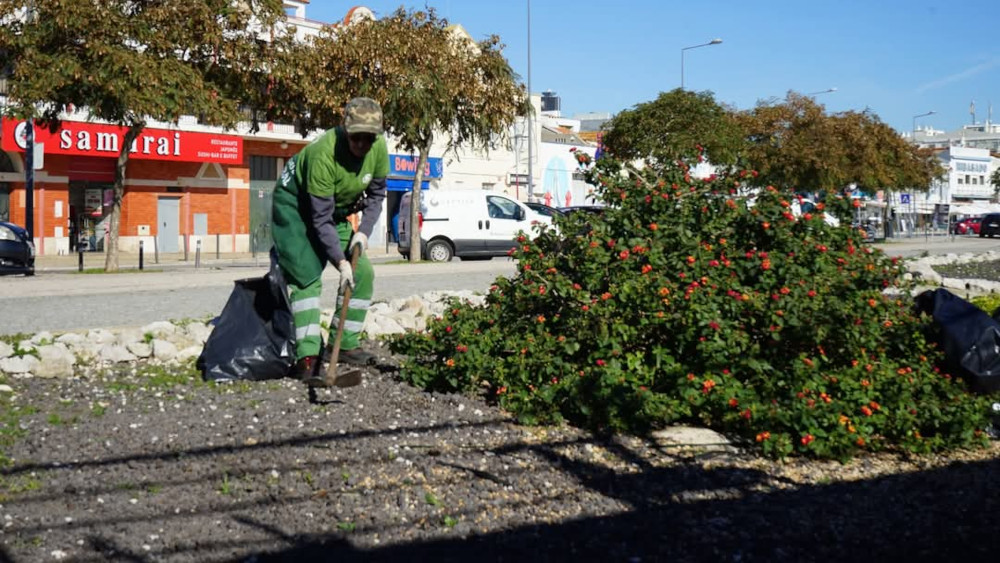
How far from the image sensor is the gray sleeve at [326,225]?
20.8ft

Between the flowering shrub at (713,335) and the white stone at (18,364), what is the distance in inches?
89.2

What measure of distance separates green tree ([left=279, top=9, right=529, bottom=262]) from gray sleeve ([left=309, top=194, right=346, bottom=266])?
18458 mm

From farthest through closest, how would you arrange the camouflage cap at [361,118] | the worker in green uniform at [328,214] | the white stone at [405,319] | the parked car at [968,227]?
the parked car at [968,227] < the white stone at [405,319] < the worker in green uniform at [328,214] < the camouflage cap at [361,118]

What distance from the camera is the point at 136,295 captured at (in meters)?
13.1

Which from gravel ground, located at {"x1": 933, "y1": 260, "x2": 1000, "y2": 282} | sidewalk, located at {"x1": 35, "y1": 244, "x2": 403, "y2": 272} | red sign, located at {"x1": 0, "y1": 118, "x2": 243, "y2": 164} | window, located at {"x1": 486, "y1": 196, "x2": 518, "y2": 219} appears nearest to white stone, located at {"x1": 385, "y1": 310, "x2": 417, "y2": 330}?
A: gravel ground, located at {"x1": 933, "y1": 260, "x2": 1000, "y2": 282}

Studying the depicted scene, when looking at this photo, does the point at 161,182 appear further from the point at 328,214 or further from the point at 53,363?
the point at 328,214

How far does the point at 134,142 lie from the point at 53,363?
105ft

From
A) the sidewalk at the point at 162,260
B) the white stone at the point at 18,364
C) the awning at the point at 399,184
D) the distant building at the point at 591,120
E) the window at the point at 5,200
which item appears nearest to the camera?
the white stone at the point at 18,364

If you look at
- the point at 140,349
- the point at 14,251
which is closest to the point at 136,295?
the point at 140,349

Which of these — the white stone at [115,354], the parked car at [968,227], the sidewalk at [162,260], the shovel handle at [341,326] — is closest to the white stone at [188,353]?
the white stone at [115,354]

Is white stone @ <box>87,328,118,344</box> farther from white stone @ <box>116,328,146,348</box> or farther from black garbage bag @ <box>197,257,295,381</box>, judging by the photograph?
black garbage bag @ <box>197,257,295,381</box>

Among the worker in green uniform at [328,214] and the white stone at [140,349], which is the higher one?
the worker in green uniform at [328,214]

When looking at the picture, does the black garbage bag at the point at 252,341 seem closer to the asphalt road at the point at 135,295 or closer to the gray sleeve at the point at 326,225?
the gray sleeve at the point at 326,225

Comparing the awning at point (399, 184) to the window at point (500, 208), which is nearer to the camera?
the window at point (500, 208)
